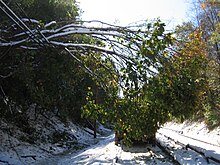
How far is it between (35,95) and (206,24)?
1840 centimetres

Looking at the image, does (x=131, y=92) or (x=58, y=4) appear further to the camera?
(x=58, y=4)

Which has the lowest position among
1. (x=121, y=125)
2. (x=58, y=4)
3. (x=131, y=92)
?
(x=121, y=125)

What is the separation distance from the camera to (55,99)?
12367 millimetres

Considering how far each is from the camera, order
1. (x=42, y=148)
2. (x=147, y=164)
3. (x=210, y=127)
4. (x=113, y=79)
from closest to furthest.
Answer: (x=113, y=79) < (x=147, y=164) < (x=42, y=148) < (x=210, y=127)

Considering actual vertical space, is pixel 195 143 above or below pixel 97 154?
below

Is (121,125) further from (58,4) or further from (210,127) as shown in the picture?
(210,127)

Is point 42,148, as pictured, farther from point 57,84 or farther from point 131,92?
point 131,92

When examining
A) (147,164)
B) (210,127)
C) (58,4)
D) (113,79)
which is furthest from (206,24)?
(113,79)

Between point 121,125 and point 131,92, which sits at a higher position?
point 131,92

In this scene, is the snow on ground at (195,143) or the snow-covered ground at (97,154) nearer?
the snow on ground at (195,143)

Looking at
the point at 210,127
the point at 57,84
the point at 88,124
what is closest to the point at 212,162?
the point at 57,84

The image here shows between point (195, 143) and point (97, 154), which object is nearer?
point (97, 154)

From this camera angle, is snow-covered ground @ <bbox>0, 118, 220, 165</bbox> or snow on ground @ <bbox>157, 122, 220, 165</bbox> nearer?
snow on ground @ <bbox>157, 122, 220, 165</bbox>

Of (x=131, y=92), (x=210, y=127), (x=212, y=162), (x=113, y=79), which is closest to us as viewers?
(x=131, y=92)
